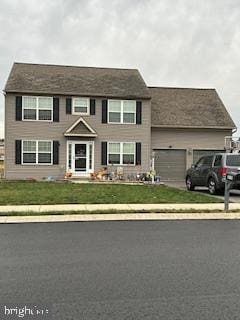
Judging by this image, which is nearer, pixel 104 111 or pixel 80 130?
pixel 80 130

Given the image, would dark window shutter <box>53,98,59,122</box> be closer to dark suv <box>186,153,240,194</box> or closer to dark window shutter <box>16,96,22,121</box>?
dark window shutter <box>16,96,22,121</box>

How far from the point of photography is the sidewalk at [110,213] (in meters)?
11.6

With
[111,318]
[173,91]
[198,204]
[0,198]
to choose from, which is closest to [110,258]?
[111,318]

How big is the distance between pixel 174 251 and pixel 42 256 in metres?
2.29

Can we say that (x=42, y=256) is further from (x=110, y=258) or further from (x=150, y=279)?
(x=150, y=279)

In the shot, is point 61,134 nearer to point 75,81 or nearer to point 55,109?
point 55,109

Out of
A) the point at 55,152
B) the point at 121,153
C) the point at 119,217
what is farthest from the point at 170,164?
the point at 119,217

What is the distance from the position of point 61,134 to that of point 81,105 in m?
2.30

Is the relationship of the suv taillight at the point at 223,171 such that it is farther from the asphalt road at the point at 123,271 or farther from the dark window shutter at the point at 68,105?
the dark window shutter at the point at 68,105

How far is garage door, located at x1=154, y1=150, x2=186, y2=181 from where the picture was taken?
30.2 metres

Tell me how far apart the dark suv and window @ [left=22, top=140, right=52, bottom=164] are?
10323 mm

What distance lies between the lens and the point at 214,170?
18359mm

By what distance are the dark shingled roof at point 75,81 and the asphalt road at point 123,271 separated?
60.9 feet

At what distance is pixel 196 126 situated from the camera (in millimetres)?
29828
